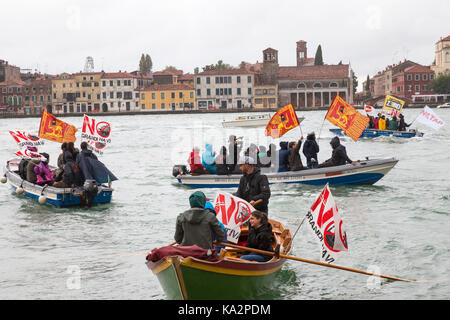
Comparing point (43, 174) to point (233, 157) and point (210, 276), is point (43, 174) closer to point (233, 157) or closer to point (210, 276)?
point (233, 157)

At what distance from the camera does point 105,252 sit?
11312 millimetres

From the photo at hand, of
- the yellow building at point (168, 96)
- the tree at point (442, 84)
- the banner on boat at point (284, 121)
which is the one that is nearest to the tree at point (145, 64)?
the yellow building at point (168, 96)

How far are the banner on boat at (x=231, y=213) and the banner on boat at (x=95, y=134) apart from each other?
7.26 metres

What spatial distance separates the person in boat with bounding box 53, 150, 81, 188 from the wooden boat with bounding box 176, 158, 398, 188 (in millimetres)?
3846

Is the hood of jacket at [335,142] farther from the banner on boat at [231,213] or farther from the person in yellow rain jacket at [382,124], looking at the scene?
the person in yellow rain jacket at [382,124]

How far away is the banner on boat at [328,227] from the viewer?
7.89 meters

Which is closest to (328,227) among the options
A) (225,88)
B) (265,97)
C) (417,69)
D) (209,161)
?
(209,161)

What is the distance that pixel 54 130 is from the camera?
1653 cm

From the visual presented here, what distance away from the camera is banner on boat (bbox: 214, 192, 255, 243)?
8.86 m

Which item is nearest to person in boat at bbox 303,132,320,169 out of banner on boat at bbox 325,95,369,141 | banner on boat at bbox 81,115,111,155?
banner on boat at bbox 325,95,369,141
